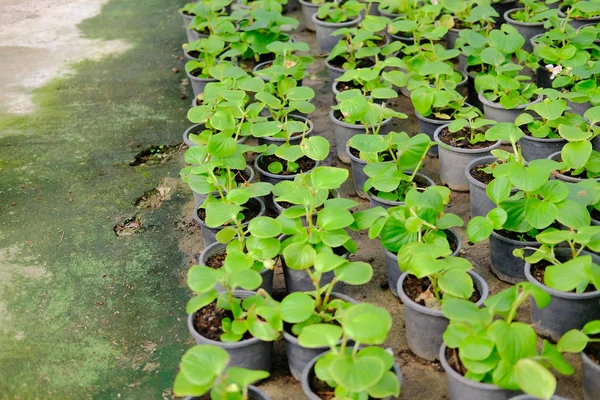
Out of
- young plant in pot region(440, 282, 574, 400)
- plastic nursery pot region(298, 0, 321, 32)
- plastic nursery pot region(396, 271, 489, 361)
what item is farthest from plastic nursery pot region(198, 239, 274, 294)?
plastic nursery pot region(298, 0, 321, 32)

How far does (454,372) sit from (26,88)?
354cm

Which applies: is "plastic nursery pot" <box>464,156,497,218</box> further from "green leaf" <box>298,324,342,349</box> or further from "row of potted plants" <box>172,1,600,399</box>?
"green leaf" <box>298,324,342,349</box>

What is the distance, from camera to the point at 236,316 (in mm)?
2436

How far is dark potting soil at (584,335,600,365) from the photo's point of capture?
2.21 m

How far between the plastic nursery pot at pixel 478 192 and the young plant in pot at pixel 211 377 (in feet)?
4.53

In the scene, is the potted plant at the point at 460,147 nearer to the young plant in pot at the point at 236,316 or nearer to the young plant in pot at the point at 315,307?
the young plant in pot at the point at 315,307

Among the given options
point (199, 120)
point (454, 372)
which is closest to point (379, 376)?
point (454, 372)

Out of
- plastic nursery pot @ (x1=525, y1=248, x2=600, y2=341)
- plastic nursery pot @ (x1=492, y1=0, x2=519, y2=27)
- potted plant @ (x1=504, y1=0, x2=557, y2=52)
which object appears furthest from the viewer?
plastic nursery pot @ (x1=492, y1=0, x2=519, y2=27)

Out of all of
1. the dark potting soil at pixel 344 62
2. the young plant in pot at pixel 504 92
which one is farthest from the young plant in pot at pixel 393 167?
the dark potting soil at pixel 344 62

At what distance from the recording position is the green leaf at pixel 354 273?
238cm

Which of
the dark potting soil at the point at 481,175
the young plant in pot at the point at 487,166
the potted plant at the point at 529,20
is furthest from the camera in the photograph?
the potted plant at the point at 529,20

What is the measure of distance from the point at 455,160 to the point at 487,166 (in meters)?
0.26

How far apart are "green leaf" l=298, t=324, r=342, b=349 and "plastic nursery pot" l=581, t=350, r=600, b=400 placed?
2.40ft

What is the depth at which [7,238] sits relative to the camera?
3.34 metres
